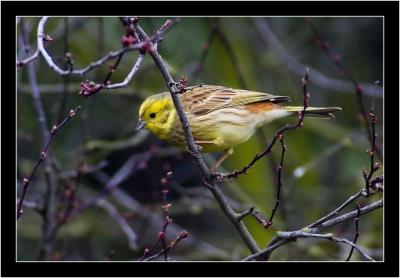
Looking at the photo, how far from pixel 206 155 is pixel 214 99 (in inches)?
74.5

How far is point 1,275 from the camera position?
151 inches

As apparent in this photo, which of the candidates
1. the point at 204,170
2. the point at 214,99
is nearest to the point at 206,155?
the point at 214,99

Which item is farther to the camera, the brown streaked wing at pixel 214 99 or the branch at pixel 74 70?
the brown streaked wing at pixel 214 99

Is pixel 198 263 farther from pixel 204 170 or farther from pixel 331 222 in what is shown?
pixel 331 222

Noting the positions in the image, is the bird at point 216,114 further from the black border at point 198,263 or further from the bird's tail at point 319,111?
the black border at point 198,263

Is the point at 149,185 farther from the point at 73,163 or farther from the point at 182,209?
the point at 73,163

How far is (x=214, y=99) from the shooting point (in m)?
5.01

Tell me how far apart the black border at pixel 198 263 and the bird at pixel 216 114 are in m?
0.56

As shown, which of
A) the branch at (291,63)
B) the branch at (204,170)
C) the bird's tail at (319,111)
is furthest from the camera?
the branch at (291,63)

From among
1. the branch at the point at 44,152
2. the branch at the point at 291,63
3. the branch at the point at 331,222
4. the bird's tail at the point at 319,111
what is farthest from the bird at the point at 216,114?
the branch at the point at 291,63

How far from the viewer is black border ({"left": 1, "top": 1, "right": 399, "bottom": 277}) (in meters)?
3.88

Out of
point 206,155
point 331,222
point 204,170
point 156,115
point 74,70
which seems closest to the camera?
point 74,70

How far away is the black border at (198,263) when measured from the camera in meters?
3.88

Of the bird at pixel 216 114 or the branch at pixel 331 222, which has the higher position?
the bird at pixel 216 114
